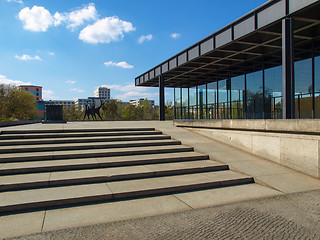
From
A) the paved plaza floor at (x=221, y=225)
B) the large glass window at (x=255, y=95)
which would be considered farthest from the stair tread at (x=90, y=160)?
the large glass window at (x=255, y=95)

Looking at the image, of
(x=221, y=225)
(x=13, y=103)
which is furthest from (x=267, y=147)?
(x=13, y=103)

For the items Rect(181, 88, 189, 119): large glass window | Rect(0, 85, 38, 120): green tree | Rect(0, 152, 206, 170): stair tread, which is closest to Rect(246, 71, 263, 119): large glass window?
Rect(181, 88, 189, 119): large glass window

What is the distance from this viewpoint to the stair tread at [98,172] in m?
5.47

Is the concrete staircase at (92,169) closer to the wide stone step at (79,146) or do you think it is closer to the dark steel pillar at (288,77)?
the wide stone step at (79,146)

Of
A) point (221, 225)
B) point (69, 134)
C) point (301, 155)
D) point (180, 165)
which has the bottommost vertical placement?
point (221, 225)

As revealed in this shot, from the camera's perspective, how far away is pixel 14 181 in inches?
209

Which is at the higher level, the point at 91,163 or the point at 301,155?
the point at 301,155

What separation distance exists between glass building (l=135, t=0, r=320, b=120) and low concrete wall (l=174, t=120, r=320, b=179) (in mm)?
2054

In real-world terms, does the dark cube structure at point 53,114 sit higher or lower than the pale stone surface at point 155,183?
higher

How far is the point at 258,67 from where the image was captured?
57.8 feet

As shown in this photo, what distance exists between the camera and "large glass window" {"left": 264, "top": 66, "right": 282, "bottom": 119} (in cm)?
1576

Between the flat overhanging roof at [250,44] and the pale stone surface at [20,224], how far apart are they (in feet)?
34.9

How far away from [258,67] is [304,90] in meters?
4.33

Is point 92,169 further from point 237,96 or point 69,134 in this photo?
point 237,96
